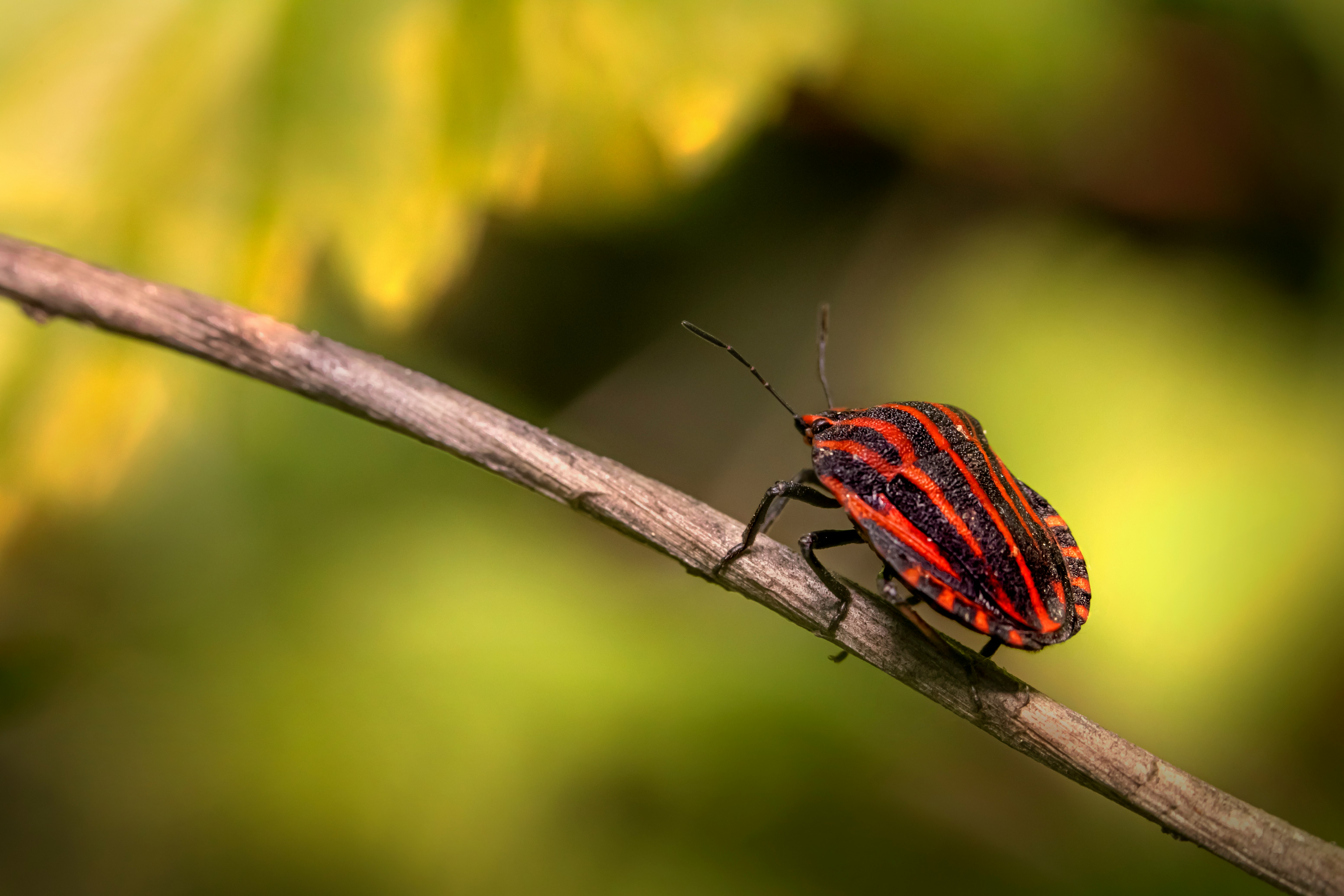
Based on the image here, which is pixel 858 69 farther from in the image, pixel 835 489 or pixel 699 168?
pixel 835 489

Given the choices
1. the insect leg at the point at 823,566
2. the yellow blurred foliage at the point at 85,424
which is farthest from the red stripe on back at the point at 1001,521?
the yellow blurred foliage at the point at 85,424

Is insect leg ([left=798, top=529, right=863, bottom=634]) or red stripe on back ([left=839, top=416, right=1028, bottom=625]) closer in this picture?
insect leg ([left=798, top=529, right=863, bottom=634])

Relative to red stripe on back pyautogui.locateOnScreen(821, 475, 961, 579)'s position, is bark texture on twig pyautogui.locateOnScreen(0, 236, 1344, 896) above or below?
below

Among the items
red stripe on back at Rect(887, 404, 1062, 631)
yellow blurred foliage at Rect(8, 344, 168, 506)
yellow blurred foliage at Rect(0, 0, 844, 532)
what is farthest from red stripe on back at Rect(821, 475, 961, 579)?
yellow blurred foliage at Rect(8, 344, 168, 506)

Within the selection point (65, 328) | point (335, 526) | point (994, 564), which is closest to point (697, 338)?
point (335, 526)

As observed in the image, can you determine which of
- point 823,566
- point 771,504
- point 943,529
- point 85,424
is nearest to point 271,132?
point 85,424

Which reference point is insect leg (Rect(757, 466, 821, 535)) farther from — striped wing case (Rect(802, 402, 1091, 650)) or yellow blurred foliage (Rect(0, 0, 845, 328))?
yellow blurred foliage (Rect(0, 0, 845, 328))

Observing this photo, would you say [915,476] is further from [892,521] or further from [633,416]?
[633,416]
